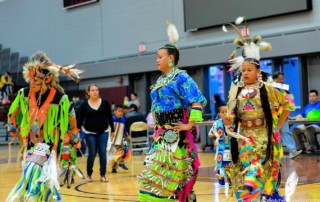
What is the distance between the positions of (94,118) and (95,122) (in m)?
0.08

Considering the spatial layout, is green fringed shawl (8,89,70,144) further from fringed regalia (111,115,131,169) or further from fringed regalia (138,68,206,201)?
fringed regalia (111,115,131,169)

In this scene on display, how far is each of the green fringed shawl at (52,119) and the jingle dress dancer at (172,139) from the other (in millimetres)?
1232

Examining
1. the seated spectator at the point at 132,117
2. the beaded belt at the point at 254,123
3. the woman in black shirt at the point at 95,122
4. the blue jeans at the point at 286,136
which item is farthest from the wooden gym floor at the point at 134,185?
the seated spectator at the point at 132,117

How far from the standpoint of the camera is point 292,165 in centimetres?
1134

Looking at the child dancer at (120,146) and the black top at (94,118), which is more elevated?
the black top at (94,118)

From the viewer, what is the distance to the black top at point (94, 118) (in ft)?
32.1

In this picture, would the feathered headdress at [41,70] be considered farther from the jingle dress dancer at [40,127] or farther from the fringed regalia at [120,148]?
the fringed regalia at [120,148]

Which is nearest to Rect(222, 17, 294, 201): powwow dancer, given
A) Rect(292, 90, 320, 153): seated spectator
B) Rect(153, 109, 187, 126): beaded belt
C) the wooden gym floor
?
Rect(153, 109, 187, 126): beaded belt

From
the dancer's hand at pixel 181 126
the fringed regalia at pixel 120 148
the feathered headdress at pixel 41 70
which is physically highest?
the feathered headdress at pixel 41 70

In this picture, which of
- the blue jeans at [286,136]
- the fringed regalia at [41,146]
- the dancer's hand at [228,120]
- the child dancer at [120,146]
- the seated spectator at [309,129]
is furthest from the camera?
the seated spectator at [309,129]

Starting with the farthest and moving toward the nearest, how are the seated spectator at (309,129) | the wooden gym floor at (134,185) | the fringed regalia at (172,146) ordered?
the seated spectator at (309,129)
the wooden gym floor at (134,185)
the fringed regalia at (172,146)

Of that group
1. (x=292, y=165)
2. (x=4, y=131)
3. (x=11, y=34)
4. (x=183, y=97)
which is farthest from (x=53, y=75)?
(x=11, y=34)

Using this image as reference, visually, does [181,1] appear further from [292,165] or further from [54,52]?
[292,165]

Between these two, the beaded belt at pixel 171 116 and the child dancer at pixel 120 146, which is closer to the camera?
the beaded belt at pixel 171 116
